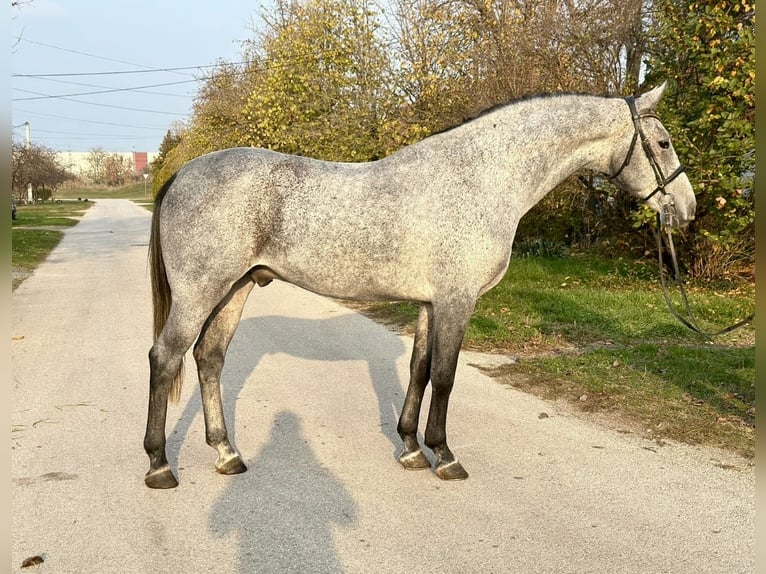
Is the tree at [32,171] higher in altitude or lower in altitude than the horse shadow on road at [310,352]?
higher

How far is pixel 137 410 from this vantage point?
212 inches

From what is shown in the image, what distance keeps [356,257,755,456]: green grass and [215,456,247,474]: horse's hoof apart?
2.80 meters

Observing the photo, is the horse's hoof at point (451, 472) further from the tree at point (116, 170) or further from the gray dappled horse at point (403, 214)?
the tree at point (116, 170)

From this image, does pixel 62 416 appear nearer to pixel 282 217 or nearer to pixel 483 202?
pixel 282 217

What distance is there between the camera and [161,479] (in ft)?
13.1

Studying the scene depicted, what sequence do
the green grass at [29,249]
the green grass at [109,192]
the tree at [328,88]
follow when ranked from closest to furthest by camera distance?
the tree at [328,88], the green grass at [29,249], the green grass at [109,192]

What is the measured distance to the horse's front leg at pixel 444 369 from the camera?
3994 millimetres

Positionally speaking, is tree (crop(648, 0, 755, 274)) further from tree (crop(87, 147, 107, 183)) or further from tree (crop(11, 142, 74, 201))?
tree (crop(87, 147, 107, 183))

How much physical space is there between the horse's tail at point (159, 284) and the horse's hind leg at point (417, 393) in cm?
145

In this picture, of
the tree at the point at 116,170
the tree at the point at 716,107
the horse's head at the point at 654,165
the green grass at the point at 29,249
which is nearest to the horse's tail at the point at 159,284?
the horse's head at the point at 654,165

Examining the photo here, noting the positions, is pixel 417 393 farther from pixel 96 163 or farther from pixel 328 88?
pixel 96 163

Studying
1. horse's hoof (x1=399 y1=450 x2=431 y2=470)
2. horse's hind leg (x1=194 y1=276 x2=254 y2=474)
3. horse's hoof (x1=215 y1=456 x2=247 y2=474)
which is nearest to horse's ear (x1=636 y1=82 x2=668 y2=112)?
horse's hoof (x1=399 y1=450 x2=431 y2=470)

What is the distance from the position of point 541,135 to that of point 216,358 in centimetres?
250

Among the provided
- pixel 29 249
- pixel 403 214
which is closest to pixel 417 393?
pixel 403 214
